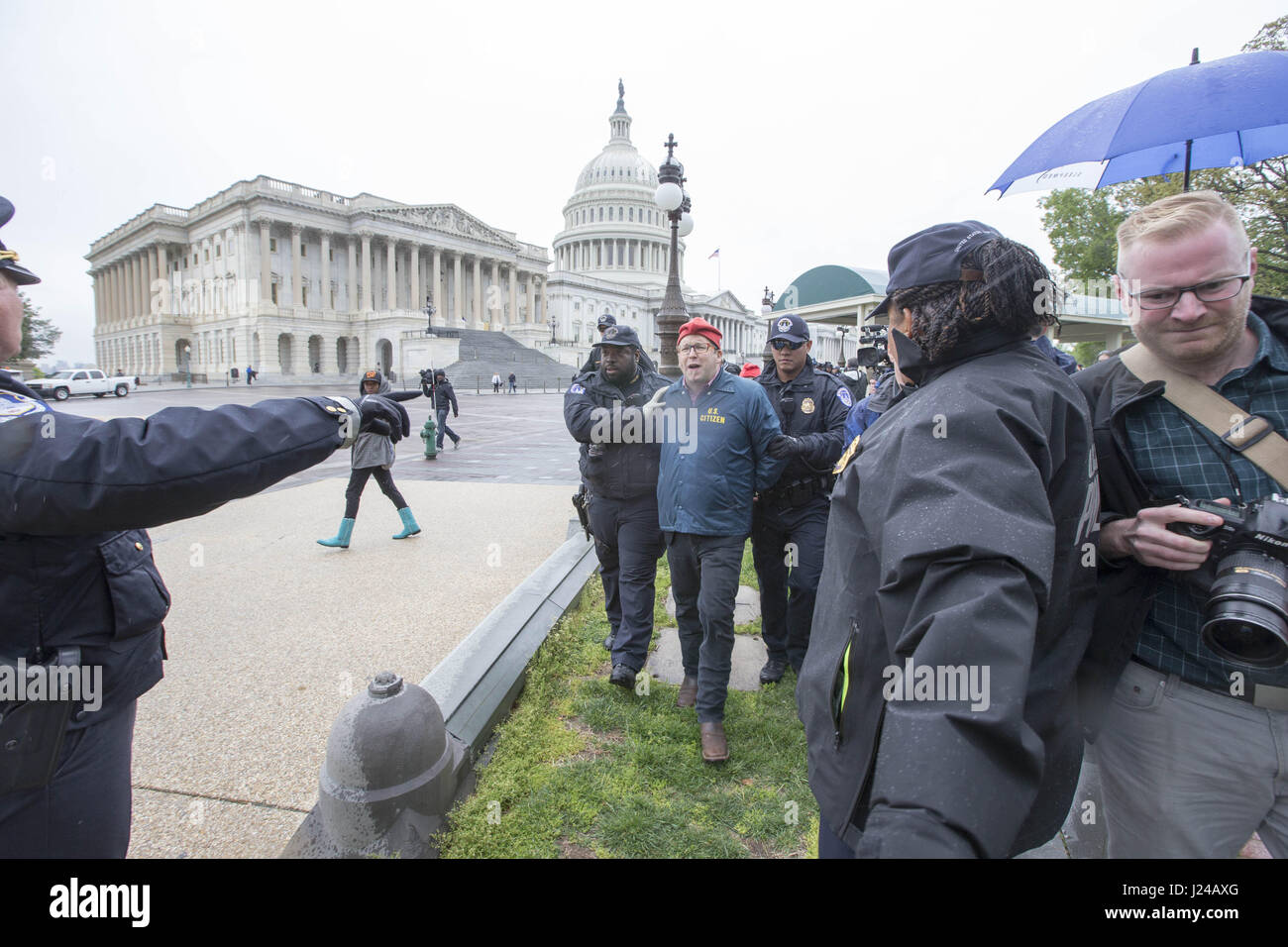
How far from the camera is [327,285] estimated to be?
6500 cm

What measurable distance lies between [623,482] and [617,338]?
110 centimetres

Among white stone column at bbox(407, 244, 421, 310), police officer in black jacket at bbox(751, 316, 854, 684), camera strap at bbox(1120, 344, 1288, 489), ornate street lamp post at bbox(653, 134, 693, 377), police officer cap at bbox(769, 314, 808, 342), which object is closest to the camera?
camera strap at bbox(1120, 344, 1288, 489)

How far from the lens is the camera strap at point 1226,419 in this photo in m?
1.59

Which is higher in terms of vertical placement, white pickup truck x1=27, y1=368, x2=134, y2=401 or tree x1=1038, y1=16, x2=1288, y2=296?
tree x1=1038, y1=16, x2=1288, y2=296

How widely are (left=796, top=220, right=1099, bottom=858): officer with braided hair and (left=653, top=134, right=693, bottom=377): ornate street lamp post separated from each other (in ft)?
26.4

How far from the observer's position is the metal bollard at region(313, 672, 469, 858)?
2621mm

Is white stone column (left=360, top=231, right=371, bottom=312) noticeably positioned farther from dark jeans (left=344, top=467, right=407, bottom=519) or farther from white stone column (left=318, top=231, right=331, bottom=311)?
dark jeans (left=344, top=467, right=407, bottom=519)

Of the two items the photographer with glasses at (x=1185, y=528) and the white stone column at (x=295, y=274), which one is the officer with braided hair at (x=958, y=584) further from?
the white stone column at (x=295, y=274)

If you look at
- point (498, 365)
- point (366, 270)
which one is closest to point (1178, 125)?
point (498, 365)

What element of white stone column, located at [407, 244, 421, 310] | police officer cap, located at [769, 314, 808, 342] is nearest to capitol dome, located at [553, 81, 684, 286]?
white stone column, located at [407, 244, 421, 310]

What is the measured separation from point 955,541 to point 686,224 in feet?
38.1

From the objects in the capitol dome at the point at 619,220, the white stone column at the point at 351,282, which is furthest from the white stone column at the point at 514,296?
the capitol dome at the point at 619,220

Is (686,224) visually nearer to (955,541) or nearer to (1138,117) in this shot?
(1138,117)
